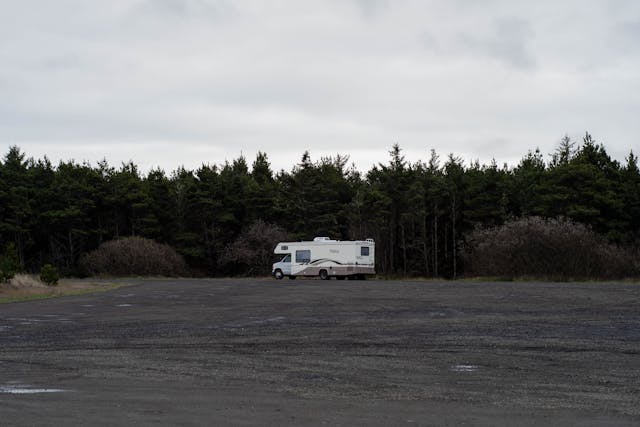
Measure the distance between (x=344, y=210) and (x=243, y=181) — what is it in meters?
13.5

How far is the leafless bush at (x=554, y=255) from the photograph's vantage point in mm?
45062

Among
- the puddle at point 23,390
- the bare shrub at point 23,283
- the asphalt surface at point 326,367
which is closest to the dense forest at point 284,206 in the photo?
the bare shrub at point 23,283

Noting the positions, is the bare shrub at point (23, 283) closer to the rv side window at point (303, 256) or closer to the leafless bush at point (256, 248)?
the rv side window at point (303, 256)

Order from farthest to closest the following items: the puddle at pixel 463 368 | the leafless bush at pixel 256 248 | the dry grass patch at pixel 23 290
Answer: the leafless bush at pixel 256 248
the dry grass patch at pixel 23 290
the puddle at pixel 463 368

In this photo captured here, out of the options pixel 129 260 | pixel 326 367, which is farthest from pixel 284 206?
pixel 326 367

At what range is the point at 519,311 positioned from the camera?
2169cm

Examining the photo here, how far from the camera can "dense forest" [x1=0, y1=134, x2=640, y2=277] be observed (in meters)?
73.3

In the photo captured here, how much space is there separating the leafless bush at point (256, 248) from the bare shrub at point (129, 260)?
7411mm

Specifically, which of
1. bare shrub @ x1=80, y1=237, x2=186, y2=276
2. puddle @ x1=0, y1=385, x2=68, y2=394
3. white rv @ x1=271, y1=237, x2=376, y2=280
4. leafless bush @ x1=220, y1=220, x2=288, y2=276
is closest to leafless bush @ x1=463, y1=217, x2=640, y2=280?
white rv @ x1=271, y1=237, x2=376, y2=280

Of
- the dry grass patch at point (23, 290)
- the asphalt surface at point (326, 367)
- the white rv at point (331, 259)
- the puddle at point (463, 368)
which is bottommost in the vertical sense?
the puddle at point (463, 368)

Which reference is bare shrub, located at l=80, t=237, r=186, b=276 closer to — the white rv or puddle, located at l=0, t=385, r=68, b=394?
the white rv

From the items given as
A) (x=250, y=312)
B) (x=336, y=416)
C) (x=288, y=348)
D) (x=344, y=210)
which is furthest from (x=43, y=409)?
(x=344, y=210)

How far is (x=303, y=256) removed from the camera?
54.2 metres

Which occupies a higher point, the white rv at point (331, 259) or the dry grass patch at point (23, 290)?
the white rv at point (331, 259)
